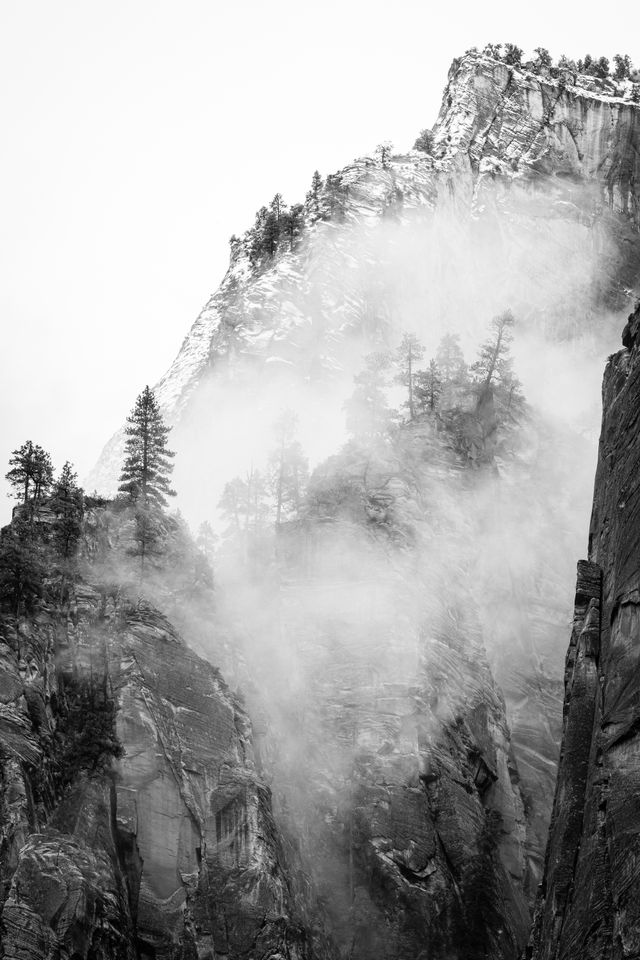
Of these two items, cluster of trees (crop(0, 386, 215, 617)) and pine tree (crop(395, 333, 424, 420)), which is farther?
pine tree (crop(395, 333, 424, 420))

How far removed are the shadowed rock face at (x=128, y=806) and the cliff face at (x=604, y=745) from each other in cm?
1445

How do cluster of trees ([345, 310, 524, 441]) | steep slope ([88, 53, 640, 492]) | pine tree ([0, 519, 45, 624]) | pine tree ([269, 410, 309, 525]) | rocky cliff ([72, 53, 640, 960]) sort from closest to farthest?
pine tree ([0, 519, 45, 624]), rocky cliff ([72, 53, 640, 960]), pine tree ([269, 410, 309, 525]), cluster of trees ([345, 310, 524, 441]), steep slope ([88, 53, 640, 492])

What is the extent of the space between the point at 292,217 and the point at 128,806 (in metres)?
73.7

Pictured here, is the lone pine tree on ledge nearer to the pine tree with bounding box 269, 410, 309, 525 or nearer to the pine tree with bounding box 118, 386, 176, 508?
the pine tree with bounding box 118, 386, 176, 508

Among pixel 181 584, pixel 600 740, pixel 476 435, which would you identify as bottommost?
pixel 600 740

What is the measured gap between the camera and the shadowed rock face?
3847 centimetres

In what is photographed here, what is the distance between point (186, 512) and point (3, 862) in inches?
1992

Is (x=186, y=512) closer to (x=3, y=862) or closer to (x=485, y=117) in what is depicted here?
(x=3, y=862)

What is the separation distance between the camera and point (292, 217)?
342ft

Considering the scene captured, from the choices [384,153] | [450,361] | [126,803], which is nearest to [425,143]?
[384,153]

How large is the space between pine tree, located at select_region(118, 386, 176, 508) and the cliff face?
30.9m

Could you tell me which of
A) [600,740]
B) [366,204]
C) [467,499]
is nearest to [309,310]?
[366,204]

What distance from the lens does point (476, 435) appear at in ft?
260

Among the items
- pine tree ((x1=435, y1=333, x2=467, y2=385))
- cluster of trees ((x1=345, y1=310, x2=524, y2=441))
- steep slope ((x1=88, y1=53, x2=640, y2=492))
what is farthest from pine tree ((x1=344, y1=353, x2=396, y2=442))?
steep slope ((x1=88, y1=53, x2=640, y2=492))
